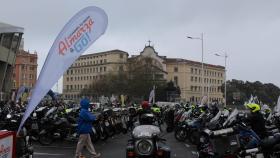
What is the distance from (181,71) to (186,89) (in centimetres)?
513

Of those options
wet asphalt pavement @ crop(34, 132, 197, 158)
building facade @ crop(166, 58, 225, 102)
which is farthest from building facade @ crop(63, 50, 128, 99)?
wet asphalt pavement @ crop(34, 132, 197, 158)

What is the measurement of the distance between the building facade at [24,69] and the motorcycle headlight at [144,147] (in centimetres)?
12036

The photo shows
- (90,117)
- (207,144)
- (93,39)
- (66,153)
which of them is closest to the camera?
(93,39)

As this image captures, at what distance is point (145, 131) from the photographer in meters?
11.2

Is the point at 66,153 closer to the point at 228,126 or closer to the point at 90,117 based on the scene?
the point at 90,117

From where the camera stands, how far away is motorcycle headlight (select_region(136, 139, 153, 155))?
11008 mm

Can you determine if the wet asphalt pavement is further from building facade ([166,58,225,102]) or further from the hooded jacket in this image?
building facade ([166,58,225,102])

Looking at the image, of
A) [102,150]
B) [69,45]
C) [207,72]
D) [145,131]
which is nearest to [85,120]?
[145,131]

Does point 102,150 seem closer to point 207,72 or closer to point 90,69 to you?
point 207,72

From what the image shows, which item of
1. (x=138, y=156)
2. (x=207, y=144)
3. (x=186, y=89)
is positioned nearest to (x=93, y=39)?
(x=138, y=156)

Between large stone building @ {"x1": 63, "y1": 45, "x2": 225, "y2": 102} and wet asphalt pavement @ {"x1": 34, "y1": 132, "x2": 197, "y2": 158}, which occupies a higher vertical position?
large stone building @ {"x1": 63, "y1": 45, "x2": 225, "y2": 102}

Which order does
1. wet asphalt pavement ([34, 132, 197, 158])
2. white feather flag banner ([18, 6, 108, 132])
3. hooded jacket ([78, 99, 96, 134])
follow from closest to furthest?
A: white feather flag banner ([18, 6, 108, 132])
hooded jacket ([78, 99, 96, 134])
wet asphalt pavement ([34, 132, 197, 158])

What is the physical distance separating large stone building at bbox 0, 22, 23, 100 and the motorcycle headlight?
59.4m

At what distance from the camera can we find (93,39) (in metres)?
10.6
